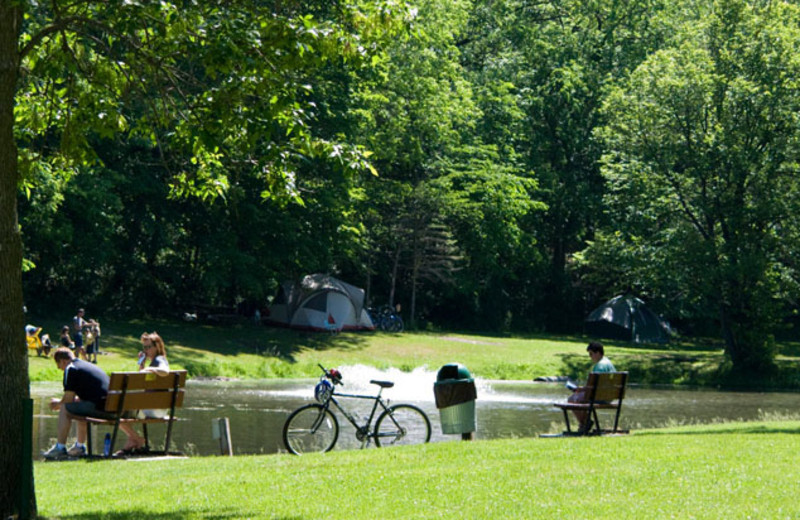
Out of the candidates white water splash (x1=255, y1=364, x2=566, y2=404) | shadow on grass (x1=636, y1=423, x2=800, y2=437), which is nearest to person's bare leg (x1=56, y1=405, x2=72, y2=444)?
shadow on grass (x1=636, y1=423, x2=800, y2=437)

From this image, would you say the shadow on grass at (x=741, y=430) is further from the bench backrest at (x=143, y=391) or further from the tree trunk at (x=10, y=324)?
the tree trunk at (x=10, y=324)

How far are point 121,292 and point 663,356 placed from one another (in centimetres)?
2197

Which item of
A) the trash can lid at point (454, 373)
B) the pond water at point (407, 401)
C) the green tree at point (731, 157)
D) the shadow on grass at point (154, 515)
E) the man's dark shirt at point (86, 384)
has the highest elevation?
the green tree at point (731, 157)

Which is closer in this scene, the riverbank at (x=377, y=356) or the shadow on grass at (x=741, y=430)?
the shadow on grass at (x=741, y=430)

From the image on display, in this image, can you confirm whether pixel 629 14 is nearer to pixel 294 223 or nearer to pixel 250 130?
pixel 294 223

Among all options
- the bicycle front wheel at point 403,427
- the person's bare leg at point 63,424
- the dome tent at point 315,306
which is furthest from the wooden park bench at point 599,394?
the dome tent at point 315,306

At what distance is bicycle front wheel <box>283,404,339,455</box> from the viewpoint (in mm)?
14453

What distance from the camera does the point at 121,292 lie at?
4362cm

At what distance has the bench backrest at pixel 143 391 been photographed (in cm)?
1277

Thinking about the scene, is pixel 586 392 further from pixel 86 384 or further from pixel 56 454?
pixel 56 454

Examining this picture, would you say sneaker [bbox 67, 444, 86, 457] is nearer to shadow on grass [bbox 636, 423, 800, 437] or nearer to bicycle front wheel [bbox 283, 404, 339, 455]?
bicycle front wheel [bbox 283, 404, 339, 455]

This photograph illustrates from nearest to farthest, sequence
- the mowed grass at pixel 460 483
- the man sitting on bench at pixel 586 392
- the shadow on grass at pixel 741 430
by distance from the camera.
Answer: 1. the mowed grass at pixel 460 483
2. the man sitting on bench at pixel 586 392
3. the shadow on grass at pixel 741 430

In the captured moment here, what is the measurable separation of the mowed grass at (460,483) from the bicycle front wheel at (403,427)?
1448mm

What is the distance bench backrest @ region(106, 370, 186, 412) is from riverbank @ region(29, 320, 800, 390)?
15.2 m
